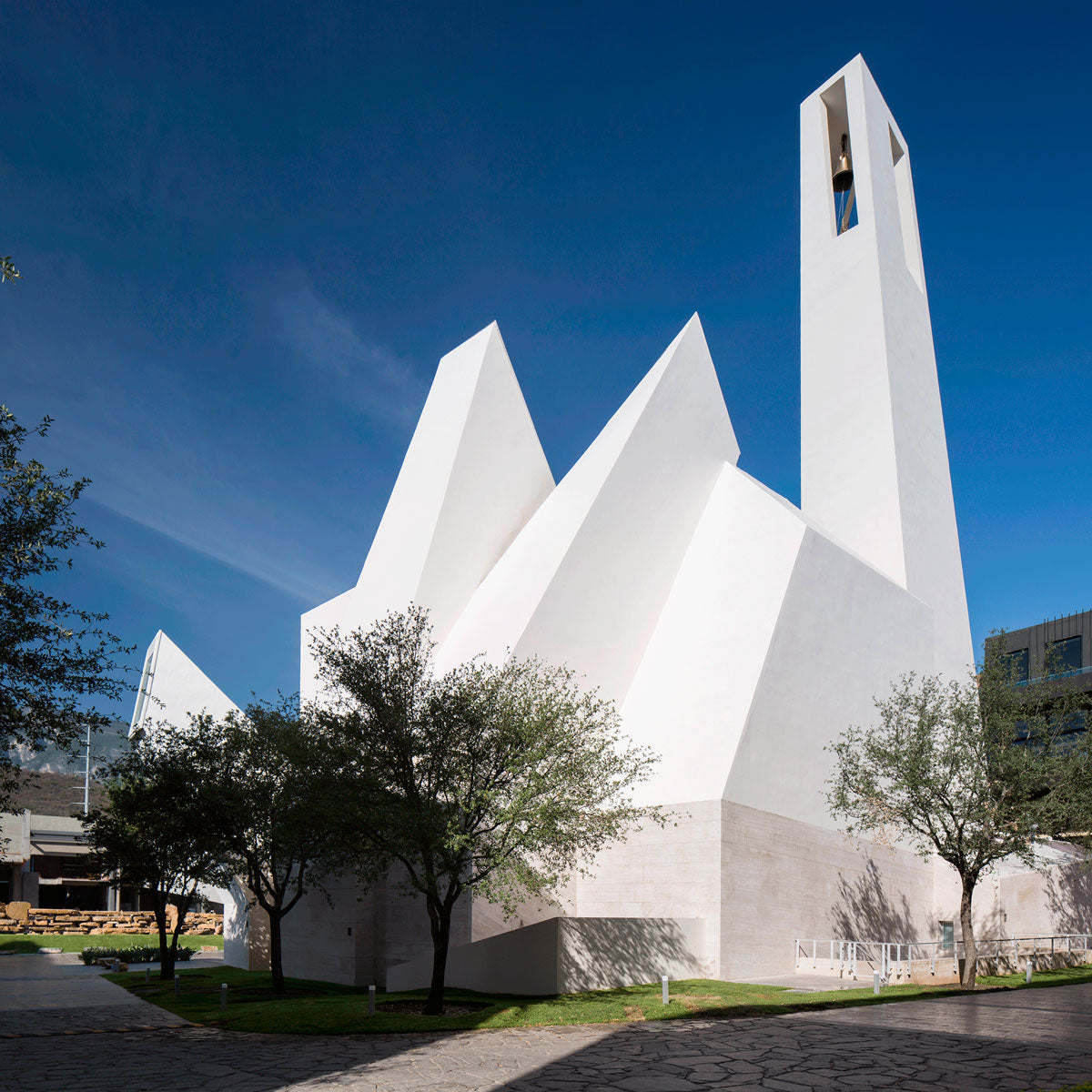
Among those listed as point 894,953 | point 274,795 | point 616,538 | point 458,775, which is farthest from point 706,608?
point 274,795

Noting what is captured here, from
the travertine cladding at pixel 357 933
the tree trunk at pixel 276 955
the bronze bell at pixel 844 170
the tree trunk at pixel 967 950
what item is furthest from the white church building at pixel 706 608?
the tree trunk at pixel 967 950

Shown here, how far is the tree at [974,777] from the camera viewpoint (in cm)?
1931

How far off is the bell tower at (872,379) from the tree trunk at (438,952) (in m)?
20.6

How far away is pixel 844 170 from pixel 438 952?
114 ft

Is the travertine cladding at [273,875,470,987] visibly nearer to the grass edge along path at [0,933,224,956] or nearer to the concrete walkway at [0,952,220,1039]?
the concrete walkway at [0,952,220,1039]

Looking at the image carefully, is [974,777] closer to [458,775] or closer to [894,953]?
[894,953]

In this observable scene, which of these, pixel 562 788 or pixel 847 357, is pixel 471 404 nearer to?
pixel 847 357

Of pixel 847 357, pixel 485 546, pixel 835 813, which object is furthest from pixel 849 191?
pixel 835 813

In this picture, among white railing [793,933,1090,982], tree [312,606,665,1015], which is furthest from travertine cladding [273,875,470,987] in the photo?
white railing [793,933,1090,982]

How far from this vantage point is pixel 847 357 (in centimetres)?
3444

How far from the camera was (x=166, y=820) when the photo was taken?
21.4 metres

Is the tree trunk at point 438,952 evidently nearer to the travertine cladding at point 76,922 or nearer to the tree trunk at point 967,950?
the tree trunk at point 967,950

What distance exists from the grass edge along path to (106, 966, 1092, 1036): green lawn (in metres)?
21.9

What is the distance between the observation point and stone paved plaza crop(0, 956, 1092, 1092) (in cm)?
908
